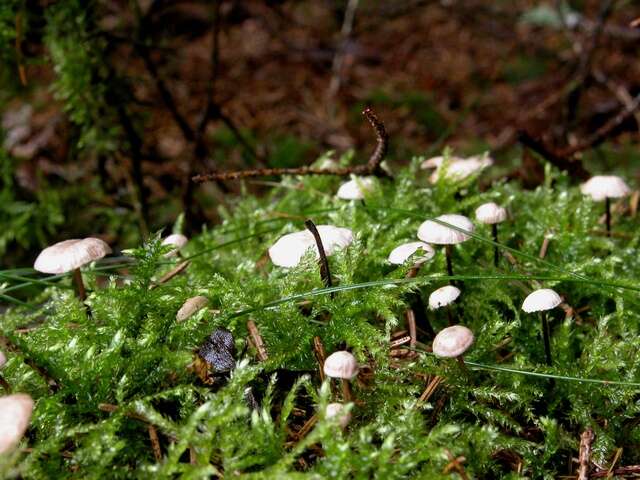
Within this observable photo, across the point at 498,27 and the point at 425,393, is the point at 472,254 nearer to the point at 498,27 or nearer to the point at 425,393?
the point at 425,393

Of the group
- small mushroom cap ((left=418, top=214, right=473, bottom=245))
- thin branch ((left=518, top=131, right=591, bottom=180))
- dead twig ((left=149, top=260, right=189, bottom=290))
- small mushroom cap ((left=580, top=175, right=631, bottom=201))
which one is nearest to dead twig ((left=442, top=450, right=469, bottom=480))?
small mushroom cap ((left=418, top=214, right=473, bottom=245))

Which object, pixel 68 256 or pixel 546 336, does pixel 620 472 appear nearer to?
Answer: pixel 546 336

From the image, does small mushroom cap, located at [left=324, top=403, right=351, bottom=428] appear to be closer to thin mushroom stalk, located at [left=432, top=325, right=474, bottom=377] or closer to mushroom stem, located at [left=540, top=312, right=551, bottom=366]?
thin mushroom stalk, located at [left=432, top=325, right=474, bottom=377]

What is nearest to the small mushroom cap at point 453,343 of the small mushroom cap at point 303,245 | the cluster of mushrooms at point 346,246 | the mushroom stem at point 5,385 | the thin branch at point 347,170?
the cluster of mushrooms at point 346,246

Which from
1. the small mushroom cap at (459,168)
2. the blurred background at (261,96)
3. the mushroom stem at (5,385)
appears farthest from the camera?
the blurred background at (261,96)

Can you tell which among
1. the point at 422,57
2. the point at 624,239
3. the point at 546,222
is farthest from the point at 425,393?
the point at 422,57

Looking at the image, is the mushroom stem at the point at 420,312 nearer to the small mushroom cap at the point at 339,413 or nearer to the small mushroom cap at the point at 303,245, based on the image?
the small mushroom cap at the point at 303,245

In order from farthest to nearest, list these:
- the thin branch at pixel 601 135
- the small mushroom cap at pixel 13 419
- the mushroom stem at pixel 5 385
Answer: the thin branch at pixel 601 135
the mushroom stem at pixel 5 385
the small mushroom cap at pixel 13 419

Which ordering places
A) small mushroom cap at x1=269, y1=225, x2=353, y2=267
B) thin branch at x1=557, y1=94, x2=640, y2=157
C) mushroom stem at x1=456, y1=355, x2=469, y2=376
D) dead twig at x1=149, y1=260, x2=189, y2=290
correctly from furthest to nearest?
thin branch at x1=557, y1=94, x2=640, y2=157 < dead twig at x1=149, y1=260, x2=189, y2=290 < small mushroom cap at x1=269, y1=225, x2=353, y2=267 < mushroom stem at x1=456, y1=355, x2=469, y2=376
